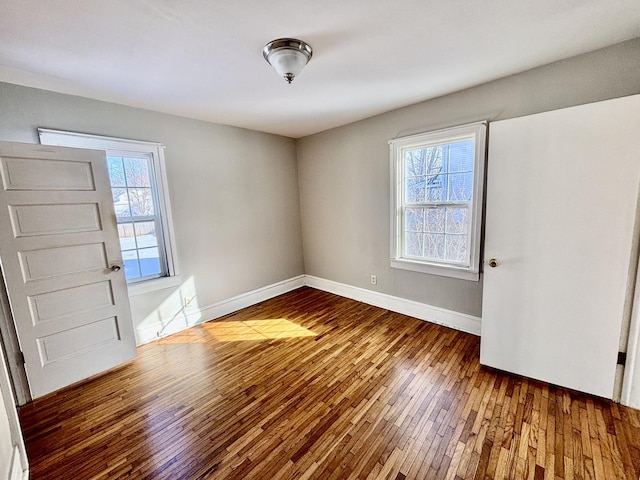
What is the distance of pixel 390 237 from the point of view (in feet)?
10.5

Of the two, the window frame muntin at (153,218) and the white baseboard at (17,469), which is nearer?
the white baseboard at (17,469)

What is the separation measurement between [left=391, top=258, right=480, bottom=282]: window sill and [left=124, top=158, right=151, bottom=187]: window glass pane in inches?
116

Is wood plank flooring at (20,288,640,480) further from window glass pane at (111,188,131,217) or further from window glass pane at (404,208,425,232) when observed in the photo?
window glass pane at (111,188,131,217)

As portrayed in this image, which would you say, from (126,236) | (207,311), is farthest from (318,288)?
(126,236)

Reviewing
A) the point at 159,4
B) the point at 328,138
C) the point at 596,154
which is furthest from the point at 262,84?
the point at 596,154

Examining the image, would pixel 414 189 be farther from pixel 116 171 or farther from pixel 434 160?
pixel 116 171

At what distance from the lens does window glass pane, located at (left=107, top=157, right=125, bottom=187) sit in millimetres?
2559

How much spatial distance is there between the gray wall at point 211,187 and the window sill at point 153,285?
72 mm

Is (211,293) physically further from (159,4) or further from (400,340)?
(159,4)

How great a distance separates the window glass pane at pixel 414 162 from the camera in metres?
2.89

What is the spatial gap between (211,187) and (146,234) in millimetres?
887

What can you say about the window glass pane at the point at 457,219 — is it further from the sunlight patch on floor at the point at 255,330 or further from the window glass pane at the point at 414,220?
the sunlight patch on floor at the point at 255,330

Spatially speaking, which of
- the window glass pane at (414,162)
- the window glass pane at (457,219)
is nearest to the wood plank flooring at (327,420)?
the window glass pane at (457,219)

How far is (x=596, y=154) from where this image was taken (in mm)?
1640
